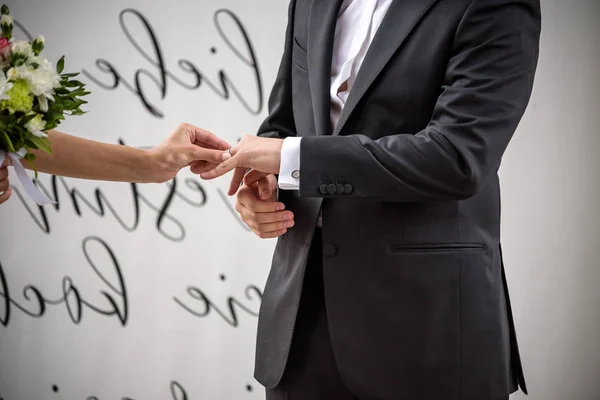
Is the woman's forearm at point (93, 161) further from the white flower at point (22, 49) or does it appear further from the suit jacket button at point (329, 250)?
the suit jacket button at point (329, 250)

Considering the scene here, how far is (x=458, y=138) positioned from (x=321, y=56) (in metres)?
0.40

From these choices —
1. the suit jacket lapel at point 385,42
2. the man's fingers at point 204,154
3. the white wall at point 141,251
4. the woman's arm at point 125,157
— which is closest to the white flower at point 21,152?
the woman's arm at point 125,157

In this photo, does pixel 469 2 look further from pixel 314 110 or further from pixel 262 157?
pixel 262 157

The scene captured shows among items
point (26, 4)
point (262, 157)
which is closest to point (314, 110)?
point (262, 157)

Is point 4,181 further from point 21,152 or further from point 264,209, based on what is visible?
point 264,209

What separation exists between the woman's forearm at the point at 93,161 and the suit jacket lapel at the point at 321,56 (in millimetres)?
756

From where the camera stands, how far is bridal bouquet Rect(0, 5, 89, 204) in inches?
61.1

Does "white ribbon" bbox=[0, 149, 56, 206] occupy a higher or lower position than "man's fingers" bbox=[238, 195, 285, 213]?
higher

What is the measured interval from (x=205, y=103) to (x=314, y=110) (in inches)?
66.0

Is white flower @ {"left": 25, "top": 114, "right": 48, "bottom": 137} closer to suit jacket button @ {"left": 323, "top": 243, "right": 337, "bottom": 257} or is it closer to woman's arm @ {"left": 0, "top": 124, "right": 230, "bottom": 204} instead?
woman's arm @ {"left": 0, "top": 124, "right": 230, "bottom": 204}

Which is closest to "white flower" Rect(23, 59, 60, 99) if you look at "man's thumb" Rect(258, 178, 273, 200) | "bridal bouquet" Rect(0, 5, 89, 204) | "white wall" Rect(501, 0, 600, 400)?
"bridal bouquet" Rect(0, 5, 89, 204)

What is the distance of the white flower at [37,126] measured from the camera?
1579 mm

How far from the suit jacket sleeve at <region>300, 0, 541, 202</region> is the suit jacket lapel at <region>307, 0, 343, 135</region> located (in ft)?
0.54

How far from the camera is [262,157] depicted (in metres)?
1.47
